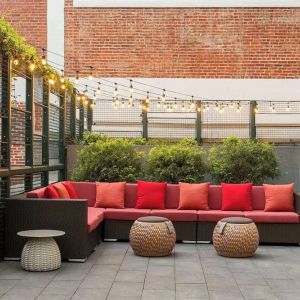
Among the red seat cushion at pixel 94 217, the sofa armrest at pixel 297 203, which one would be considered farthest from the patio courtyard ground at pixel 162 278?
the sofa armrest at pixel 297 203

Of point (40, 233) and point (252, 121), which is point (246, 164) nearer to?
point (252, 121)

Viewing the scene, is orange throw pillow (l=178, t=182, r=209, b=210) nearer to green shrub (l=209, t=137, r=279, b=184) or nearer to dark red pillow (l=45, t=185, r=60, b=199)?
green shrub (l=209, t=137, r=279, b=184)

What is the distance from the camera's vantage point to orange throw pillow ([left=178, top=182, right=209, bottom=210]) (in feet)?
30.4

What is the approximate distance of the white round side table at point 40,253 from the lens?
21.9 ft

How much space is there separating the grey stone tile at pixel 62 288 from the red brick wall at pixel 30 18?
362 inches

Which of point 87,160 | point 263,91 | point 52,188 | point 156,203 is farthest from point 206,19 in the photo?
point 52,188

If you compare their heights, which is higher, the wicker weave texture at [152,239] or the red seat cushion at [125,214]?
the red seat cushion at [125,214]

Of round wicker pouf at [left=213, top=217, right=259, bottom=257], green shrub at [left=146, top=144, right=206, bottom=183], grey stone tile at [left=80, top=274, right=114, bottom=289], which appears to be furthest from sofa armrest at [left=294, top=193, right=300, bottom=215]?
grey stone tile at [left=80, top=274, right=114, bottom=289]

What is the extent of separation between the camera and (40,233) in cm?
688

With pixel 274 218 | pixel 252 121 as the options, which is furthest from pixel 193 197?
pixel 252 121

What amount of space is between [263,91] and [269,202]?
5441 millimetres

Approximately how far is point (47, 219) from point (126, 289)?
1899 millimetres

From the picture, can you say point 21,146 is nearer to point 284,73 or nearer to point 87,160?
point 87,160

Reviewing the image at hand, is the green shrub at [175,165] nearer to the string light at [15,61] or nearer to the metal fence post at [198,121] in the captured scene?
the metal fence post at [198,121]
